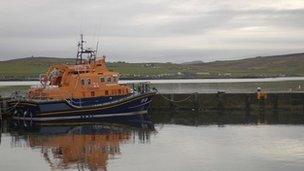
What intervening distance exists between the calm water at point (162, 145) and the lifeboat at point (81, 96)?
3.72 ft

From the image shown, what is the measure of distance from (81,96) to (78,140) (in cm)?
855

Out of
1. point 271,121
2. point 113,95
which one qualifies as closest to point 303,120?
point 271,121

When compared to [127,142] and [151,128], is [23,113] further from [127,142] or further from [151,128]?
[127,142]

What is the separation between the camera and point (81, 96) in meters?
33.7

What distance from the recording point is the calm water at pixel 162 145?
1919 centimetres

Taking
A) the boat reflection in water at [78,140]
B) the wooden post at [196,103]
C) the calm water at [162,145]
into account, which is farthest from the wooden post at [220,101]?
the boat reflection in water at [78,140]

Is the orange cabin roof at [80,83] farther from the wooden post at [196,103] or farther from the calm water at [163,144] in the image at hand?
the wooden post at [196,103]

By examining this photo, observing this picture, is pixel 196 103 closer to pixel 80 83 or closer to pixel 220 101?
pixel 220 101

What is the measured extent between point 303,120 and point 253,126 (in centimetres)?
382

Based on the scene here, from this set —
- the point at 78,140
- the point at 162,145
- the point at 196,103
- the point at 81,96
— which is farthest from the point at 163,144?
the point at 196,103

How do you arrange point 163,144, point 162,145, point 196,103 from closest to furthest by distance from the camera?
1. point 162,145
2. point 163,144
3. point 196,103

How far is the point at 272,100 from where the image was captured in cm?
3697

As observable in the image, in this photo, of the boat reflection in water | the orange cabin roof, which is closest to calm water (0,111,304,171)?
the boat reflection in water

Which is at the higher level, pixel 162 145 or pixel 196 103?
pixel 196 103
